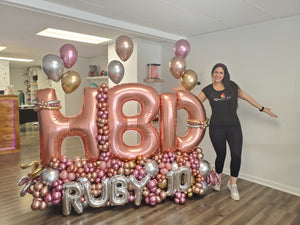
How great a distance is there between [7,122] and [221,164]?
409 cm

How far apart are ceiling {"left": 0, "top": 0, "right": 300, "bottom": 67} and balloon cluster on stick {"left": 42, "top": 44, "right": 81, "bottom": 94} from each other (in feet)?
2.21

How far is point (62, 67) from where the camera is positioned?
7.29ft

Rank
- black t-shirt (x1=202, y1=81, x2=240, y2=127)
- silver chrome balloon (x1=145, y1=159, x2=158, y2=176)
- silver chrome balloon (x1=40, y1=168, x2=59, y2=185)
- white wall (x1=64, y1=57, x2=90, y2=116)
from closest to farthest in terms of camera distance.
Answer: silver chrome balloon (x1=40, y1=168, x2=59, y2=185)
silver chrome balloon (x1=145, y1=159, x2=158, y2=176)
black t-shirt (x1=202, y1=81, x2=240, y2=127)
white wall (x1=64, y1=57, x2=90, y2=116)

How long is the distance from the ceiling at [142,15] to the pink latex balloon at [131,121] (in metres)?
0.97

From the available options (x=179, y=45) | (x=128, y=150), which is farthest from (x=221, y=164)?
(x=179, y=45)

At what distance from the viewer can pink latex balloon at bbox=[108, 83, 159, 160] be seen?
7.88 feet

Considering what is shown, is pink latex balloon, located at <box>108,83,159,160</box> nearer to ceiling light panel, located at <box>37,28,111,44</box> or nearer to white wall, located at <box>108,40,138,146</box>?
white wall, located at <box>108,40,138,146</box>

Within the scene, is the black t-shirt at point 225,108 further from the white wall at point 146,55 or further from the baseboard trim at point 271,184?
the white wall at point 146,55

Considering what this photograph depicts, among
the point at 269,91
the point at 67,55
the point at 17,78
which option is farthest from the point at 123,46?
the point at 17,78

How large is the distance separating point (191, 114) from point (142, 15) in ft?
4.52

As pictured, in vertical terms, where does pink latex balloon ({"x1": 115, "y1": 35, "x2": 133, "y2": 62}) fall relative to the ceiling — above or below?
below

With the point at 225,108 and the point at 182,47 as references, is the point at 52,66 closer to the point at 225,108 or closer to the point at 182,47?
the point at 182,47

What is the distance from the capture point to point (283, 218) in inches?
88.3

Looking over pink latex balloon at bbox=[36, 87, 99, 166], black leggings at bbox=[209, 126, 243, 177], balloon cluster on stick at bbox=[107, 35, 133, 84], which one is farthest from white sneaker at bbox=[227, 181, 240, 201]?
balloon cluster on stick at bbox=[107, 35, 133, 84]
